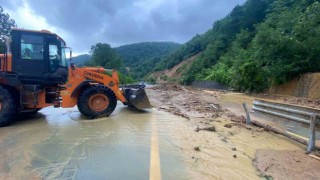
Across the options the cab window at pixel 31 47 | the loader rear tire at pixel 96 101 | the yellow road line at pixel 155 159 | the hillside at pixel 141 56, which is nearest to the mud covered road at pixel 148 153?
the yellow road line at pixel 155 159

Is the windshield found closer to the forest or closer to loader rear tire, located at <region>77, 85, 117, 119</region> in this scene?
loader rear tire, located at <region>77, 85, 117, 119</region>

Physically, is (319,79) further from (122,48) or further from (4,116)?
(122,48)

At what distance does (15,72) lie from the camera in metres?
10.1

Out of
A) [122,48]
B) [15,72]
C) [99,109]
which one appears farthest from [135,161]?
[122,48]

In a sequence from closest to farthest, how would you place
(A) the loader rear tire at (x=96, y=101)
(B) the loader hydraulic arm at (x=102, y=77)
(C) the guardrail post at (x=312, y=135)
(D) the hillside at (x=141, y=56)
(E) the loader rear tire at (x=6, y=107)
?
(C) the guardrail post at (x=312, y=135), (E) the loader rear tire at (x=6, y=107), (A) the loader rear tire at (x=96, y=101), (B) the loader hydraulic arm at (x=102, y=77), (D) the hillside at (x=141, y=56)

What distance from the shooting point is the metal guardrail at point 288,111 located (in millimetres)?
6645

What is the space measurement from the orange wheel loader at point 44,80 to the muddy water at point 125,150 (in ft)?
3.54

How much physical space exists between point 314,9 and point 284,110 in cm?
2664

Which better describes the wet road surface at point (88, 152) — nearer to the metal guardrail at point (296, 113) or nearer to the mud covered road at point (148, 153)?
the mud covered road at point (148, 153)

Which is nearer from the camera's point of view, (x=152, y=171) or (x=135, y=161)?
(x=152, y=171)

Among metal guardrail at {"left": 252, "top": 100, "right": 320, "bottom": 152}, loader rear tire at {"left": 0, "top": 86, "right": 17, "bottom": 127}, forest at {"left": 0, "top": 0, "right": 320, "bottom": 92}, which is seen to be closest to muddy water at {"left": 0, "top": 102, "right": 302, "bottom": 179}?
loader rear tire at {"left": 0, "top": 86, "right": 17, "bottom": 127}

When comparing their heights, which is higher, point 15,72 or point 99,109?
point 15,72

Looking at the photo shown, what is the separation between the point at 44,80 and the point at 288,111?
8170 millimetres

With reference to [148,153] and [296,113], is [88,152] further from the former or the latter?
[296,113]
